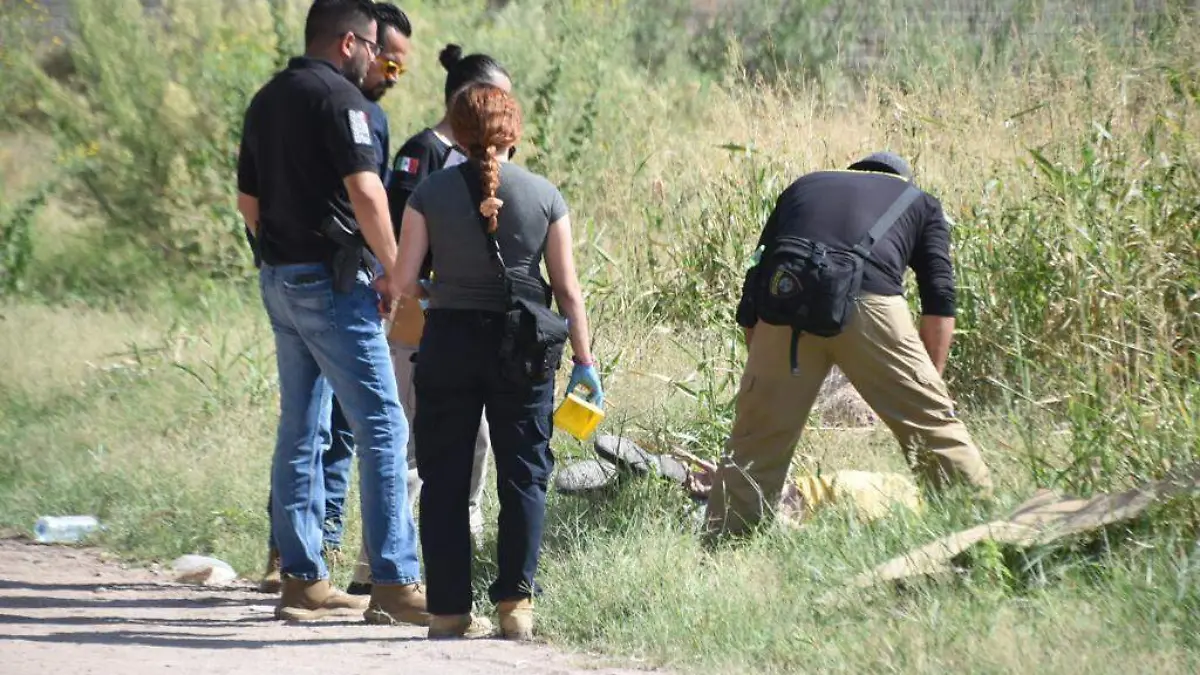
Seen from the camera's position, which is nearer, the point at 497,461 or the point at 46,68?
the point at 497,461

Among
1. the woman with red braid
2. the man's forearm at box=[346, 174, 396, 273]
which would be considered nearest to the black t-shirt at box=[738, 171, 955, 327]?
the woman with red braid

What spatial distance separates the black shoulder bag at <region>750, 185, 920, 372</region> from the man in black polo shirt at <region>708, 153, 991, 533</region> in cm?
3

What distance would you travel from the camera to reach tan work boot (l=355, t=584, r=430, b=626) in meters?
6.10

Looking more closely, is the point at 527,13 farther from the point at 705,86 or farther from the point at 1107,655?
the point at 1107,655

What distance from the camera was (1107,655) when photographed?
472 cm

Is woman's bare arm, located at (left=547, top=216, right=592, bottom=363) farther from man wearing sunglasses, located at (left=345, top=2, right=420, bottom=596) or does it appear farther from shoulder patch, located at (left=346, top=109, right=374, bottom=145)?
man wearing sunglasses, located at (left=345, top=2, right=420, bottom=596)

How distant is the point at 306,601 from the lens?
6.29 m

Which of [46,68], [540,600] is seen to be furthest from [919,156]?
[46,68]

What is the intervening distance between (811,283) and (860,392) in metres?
0.53

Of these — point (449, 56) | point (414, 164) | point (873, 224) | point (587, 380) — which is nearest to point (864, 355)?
point (873, 224)

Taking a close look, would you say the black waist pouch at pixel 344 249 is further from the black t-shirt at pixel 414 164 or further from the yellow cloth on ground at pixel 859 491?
the yellow cloth on ground at pixel 859 491

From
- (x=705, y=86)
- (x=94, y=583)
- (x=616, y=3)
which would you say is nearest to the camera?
(x=94, y=583)

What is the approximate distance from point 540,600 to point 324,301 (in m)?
1.31

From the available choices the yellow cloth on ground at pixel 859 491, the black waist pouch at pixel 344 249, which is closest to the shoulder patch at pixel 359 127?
the black waist pouch at pixel 344 249
